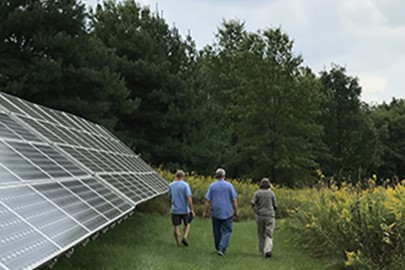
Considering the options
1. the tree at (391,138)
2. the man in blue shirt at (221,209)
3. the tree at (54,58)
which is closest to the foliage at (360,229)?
the man in blue shirt at (221,209)

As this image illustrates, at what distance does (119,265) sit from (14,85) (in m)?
13.5

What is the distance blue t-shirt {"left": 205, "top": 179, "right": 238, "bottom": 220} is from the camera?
12594mm

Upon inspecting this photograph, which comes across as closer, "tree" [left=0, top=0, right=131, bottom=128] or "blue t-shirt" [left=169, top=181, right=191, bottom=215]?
"blue t-shirt" [left=169, top=181, right=191, bottom=215]

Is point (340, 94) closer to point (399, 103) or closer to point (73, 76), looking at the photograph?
point (399, 103)

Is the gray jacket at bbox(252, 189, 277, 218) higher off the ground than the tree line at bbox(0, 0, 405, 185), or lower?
lower

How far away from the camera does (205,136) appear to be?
105ft

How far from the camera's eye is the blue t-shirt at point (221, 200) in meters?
12.6

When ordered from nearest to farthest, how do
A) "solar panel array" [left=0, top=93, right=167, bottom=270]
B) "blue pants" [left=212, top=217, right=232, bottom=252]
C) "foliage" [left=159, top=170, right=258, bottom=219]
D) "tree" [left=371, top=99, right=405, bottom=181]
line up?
"solar panel array" [left=0, top=93, right=167, bottom=270] < "blue pants" [left=212, top=217, right=232, bottom=252] < "foliage" [left=159, top=170, right=258, bottom=219] < "tree" [left=371, top=99, right=405, bottom=181]

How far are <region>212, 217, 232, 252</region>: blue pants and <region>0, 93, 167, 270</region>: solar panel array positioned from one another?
1953 millimetres

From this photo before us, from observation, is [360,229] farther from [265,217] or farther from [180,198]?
[180,198]

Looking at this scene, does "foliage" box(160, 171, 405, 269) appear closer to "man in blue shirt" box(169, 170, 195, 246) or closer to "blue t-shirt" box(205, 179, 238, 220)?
"blue t-shirt" box(205, 179, 238, 220)

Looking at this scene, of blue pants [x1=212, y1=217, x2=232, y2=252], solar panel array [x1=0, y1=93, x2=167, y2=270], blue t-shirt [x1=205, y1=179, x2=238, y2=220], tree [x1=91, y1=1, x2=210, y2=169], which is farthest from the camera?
tree [x1=91, y1=1, x2=210, y2=169]

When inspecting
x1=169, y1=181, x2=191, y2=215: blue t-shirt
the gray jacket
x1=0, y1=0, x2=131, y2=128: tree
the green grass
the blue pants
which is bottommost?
the green grass

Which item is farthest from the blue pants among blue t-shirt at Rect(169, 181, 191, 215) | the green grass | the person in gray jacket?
blue t-shirt at Rect(169, 181, 191, 215)
